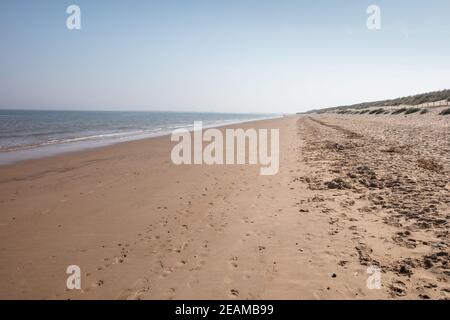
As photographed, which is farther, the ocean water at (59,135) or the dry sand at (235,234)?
the ocean water at (59,135)

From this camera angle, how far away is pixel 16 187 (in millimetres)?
10000

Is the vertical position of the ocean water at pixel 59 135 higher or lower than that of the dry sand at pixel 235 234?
higher

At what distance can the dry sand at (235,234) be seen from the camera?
13.3 ft

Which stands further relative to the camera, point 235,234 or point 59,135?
point 59,135

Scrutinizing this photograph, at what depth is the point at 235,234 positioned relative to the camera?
229 inches

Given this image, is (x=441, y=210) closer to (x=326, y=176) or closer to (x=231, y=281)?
(x=326, y=176)

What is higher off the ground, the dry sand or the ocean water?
the ocean water

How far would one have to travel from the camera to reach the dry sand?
4066 millimetres

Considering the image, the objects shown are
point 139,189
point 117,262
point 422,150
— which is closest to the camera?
point 117,262

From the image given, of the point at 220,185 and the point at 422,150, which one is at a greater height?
the point at 422,150

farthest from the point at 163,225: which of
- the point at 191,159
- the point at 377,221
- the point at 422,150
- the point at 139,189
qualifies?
the point at 422,150

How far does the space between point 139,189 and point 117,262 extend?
4874 millimetres

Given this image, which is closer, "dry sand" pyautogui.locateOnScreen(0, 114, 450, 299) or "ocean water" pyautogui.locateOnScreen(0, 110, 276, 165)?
"dry sand" pyautogui.locateOnScreen(0, 114, 450, 299)

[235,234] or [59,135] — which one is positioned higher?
[59,135]
